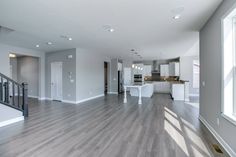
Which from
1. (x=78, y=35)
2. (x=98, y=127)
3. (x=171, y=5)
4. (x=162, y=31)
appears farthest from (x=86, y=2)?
(x=98, y=127)

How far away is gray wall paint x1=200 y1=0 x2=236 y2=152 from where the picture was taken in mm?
2367

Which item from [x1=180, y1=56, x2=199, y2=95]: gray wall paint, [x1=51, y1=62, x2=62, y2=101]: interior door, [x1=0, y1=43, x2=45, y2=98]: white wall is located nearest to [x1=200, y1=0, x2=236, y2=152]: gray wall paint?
[x1=180, y1=56, x2=199, y2=95]: gray wall paint

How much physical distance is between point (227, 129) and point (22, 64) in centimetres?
1061

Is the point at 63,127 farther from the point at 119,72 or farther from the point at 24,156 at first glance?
the point at 119,72

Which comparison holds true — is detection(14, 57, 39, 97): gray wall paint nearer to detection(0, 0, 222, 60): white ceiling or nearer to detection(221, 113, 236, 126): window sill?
detection(0, 0, 222, 60): white ceiling

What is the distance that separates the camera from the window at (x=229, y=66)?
2.47 metres

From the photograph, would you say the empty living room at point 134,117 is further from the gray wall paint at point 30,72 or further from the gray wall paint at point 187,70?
the gray wall paint at point 187,70

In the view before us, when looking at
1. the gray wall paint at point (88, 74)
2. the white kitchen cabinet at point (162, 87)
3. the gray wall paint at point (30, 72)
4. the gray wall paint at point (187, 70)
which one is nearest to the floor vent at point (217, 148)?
the gray wall paint at point (88, 74)

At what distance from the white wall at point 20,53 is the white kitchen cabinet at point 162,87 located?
7735 mm

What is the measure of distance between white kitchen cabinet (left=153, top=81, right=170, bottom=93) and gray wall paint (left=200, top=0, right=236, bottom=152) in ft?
22.9

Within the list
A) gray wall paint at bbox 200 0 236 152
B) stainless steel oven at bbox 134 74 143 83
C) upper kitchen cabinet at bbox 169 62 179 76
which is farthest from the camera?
stainless steel oven at bbox 134 74 143 83

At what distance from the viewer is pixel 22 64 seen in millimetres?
9039

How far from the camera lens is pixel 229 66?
249 cm

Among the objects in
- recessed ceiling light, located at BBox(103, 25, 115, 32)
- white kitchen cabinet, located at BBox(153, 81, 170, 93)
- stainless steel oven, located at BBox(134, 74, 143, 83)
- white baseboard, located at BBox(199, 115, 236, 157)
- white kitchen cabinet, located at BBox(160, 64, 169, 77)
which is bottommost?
white baseboard, located at BBox(199, 115, 236, 157)
